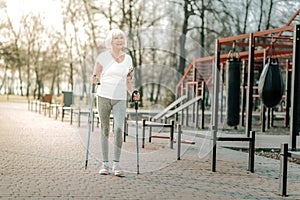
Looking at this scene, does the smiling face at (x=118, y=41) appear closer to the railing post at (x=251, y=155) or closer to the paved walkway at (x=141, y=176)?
the paved walkway at (x=141, y=176)

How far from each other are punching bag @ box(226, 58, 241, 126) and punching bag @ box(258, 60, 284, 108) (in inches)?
58.5

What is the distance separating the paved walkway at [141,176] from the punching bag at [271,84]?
2.19 metres

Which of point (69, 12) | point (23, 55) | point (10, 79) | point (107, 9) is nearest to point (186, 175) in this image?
point (107, 9)

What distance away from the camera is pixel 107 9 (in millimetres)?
31453

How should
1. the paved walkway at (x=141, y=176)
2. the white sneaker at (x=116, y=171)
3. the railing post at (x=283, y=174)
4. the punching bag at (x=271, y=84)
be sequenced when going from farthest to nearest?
the punching bag at (x=271, y=84)
the white sneaker at (x=116, y=171)
the railing post at (x=283, y=174)
the paved walkway at (x=141, y=176)

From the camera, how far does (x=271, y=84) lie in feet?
37.2

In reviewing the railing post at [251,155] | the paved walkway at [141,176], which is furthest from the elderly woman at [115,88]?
the railing post at [251,155]

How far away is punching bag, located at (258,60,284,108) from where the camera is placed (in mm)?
11289

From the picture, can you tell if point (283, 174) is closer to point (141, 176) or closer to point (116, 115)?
point (141, 176)

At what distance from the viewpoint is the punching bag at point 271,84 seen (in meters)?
11.3

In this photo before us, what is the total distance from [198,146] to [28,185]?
602 cm

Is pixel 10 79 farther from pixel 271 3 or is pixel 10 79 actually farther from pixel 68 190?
pixel 68 190

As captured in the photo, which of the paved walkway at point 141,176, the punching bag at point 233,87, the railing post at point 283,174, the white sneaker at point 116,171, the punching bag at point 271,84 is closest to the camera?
the paved walkway at point 141,176

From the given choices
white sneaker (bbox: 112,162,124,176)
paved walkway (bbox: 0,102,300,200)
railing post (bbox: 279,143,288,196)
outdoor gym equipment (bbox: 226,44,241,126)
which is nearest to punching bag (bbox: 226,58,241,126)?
outdoor gym equipment (bbox: 226,44,241,126)
